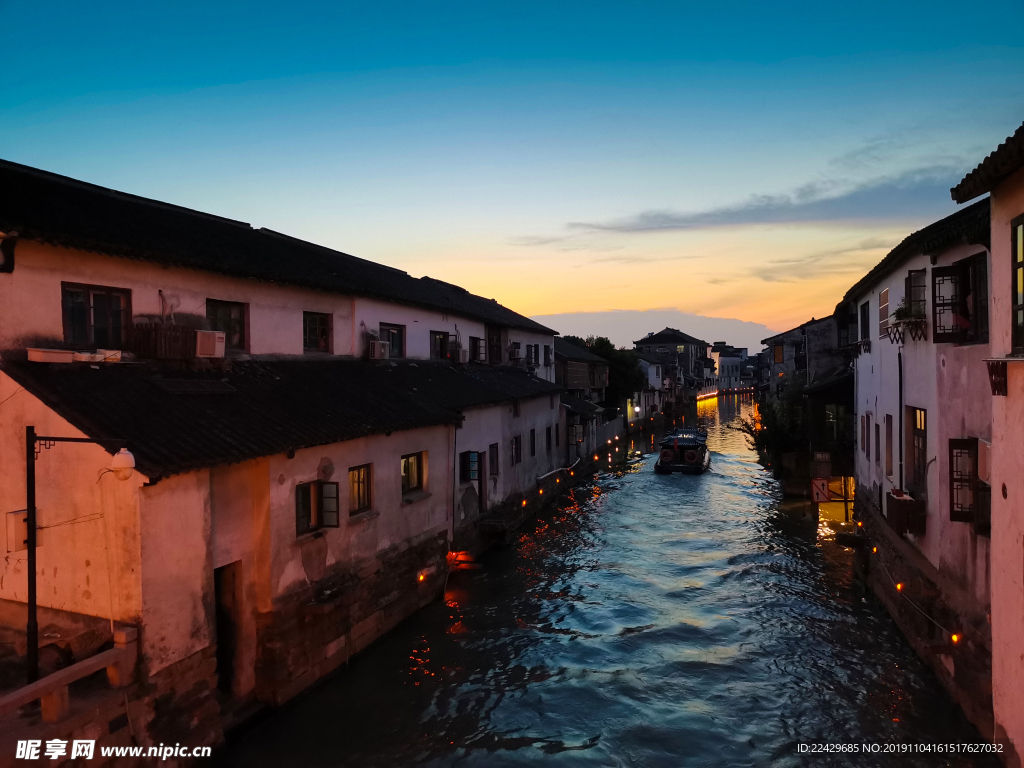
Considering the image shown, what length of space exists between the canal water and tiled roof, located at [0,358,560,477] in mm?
4773

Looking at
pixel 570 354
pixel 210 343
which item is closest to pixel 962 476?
pixel 210 343

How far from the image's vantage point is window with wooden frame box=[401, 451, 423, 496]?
15984 mm

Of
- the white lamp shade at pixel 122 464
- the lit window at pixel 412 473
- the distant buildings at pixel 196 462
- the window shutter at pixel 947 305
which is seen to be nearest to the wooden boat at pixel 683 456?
the distant buildings at pixel 196 462

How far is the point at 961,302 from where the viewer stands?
1088 cm

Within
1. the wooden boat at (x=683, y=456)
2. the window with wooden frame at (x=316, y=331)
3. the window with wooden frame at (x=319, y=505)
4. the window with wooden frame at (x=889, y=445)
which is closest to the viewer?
the window with wooden frame at (x=319, y=505)

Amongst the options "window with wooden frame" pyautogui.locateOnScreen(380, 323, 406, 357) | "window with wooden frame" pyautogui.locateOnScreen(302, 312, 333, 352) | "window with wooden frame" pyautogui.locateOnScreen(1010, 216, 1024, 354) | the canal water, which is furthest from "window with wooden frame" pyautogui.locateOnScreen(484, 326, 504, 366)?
Answer: "window with wooden frame" pyautogui.locateOnScreen(1010, 216, 1024, 354)

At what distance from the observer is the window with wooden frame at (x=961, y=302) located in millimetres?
10273

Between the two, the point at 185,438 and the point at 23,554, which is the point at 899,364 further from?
the point at 23,554

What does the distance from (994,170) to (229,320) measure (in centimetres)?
1348

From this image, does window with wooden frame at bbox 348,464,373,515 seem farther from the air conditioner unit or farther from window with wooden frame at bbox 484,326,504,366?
window with wooden frame at bbox 484,326,504,366

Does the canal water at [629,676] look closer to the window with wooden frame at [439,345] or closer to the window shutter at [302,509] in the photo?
the window shutter at [302,509]

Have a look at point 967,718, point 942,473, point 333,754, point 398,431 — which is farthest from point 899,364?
point 333,754

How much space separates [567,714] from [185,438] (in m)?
8.20

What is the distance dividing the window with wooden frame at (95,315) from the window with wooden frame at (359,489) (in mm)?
4974
